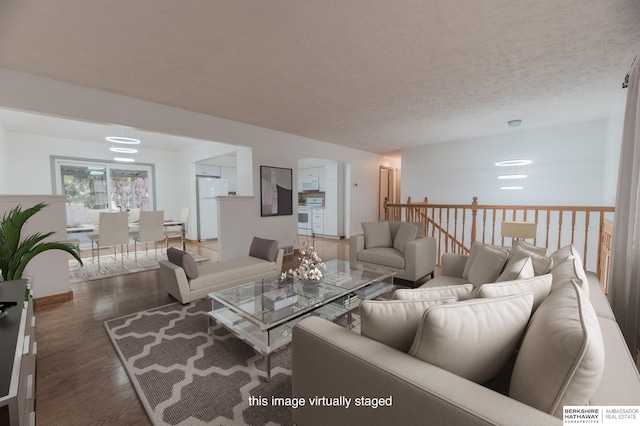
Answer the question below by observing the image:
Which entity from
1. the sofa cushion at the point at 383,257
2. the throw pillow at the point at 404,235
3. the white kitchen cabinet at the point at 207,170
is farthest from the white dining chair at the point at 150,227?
the throw pillow at the point at 404,235

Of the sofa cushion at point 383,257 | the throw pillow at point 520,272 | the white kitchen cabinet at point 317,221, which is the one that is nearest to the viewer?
the throw pillow at point 520,272

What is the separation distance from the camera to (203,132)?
414 centimetres

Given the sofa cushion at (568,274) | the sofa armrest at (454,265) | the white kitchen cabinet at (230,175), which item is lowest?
the sofa armrest at (454,265)

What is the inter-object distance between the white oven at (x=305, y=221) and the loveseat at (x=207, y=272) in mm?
4578

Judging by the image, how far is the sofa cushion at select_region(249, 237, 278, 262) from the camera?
370 centimetres

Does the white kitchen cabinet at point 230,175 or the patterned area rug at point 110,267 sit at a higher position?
the white kitchen cabinet at point 230,175

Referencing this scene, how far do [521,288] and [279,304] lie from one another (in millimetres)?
1653

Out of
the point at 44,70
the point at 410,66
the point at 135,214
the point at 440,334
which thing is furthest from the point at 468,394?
the point at 135,214

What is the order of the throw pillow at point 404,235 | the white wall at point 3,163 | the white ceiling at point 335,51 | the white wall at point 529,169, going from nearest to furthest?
the white ceiling at point 335,51
the throw pillow at point 404,235
the white wall at point 3,163
the white wall at point 529,169

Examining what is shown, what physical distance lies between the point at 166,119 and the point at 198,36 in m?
2.04

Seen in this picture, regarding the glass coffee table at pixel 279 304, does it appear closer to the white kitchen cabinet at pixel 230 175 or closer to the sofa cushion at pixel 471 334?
the sofa cushion at pixel 471 334

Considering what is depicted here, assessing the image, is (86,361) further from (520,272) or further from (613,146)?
(613,146)

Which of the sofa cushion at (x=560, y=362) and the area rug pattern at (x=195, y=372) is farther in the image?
the area rug pattern at (x=195, y=372)

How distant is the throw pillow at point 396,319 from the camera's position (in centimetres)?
105
